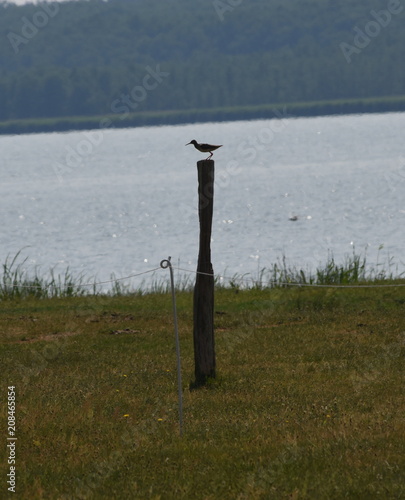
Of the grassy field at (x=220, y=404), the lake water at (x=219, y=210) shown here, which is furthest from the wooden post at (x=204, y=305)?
the lake water at (x=219, y=210)

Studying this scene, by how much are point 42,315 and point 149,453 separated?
47.3 ft

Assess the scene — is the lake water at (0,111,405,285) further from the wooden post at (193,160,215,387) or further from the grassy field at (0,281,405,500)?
the wooden post at (193,160,215,387)

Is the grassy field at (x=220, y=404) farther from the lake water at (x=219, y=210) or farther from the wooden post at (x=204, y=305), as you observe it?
the lake water at (x=219, y=210)

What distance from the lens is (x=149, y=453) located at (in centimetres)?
1121

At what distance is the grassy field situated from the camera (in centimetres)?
1000

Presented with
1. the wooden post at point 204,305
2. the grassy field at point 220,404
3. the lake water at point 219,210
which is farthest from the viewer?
the lake water at point 219,210

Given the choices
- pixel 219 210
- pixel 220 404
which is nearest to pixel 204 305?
pixel 220 404

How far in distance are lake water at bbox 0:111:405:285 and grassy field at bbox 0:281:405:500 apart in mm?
15426

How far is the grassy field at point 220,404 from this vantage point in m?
10.0

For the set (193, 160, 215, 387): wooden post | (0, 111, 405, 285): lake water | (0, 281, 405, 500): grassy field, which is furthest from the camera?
(0, 111, 405, 285): lake water

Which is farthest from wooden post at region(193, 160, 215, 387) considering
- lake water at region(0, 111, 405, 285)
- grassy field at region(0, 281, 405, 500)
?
lake water at region(0, 111, 405, 285)

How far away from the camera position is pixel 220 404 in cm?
1409

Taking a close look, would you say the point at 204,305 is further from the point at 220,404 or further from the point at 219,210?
the point at 219,210

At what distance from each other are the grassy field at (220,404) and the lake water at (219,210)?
50.6 feet
